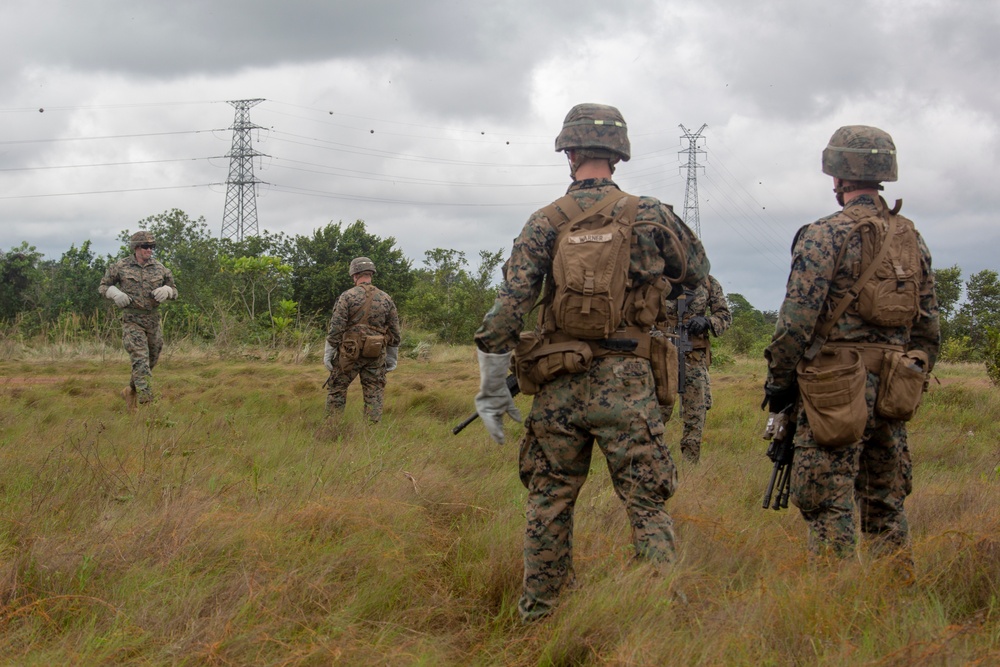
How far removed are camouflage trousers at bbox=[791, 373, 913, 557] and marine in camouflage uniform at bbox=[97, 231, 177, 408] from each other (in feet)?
24.3

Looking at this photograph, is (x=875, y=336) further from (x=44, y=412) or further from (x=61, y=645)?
(x=44, y=412)

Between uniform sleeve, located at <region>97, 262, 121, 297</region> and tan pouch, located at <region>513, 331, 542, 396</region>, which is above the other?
uniform sleeve, located at <region>97, 262, 121, 297</region>

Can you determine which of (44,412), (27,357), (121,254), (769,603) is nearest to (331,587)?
(769,603)

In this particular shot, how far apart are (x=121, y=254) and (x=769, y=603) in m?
19.6

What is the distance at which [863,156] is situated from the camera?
3840 mm

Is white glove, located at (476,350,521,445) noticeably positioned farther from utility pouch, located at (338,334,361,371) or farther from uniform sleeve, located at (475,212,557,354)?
utility pouch, located at (338,334,361,371)

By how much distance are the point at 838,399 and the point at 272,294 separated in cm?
1997

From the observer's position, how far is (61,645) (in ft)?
9.68

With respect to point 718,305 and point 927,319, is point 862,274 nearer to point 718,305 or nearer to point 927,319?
point 927,319

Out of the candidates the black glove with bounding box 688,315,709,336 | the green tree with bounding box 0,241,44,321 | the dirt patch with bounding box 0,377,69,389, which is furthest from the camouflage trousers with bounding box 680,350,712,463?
the green tree with bounding box 0,241,44,321

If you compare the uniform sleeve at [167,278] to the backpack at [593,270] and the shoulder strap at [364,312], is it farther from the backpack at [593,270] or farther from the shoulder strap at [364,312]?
the backpack at [593,270]

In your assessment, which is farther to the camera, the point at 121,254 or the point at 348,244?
the point at 348,244

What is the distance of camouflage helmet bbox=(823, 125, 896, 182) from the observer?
12.6ft

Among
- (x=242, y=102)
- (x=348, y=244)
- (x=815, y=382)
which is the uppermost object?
(x=242, y=102)
